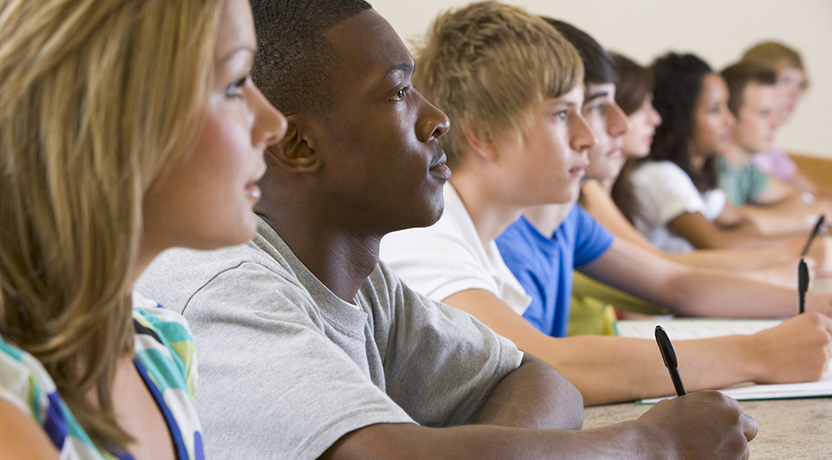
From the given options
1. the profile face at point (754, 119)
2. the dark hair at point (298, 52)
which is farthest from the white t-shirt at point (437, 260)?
the profile face at point (754, 119)

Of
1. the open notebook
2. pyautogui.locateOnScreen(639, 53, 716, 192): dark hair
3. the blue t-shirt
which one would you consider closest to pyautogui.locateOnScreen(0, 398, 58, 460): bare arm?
the open notebook

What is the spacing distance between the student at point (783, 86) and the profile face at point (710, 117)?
2.39ft

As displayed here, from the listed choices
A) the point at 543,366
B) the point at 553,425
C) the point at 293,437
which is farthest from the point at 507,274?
the point at 293,437

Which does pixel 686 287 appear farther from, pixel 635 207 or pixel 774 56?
pixel 774 56

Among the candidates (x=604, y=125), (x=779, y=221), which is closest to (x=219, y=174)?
(x=604, y=125)

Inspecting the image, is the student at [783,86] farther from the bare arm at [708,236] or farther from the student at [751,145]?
the bare arm at [708,236]

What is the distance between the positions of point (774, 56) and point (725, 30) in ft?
1.28

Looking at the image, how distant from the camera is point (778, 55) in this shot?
12.0ft

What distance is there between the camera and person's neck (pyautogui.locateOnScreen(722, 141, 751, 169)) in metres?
3.23

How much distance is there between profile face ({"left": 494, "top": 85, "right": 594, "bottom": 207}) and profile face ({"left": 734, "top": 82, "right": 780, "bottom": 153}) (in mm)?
2217

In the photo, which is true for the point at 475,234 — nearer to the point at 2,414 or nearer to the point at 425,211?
the point at 425,211

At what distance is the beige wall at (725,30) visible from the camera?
3.30 m

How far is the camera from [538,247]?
4.92 ft

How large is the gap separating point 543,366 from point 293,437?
0.42m
